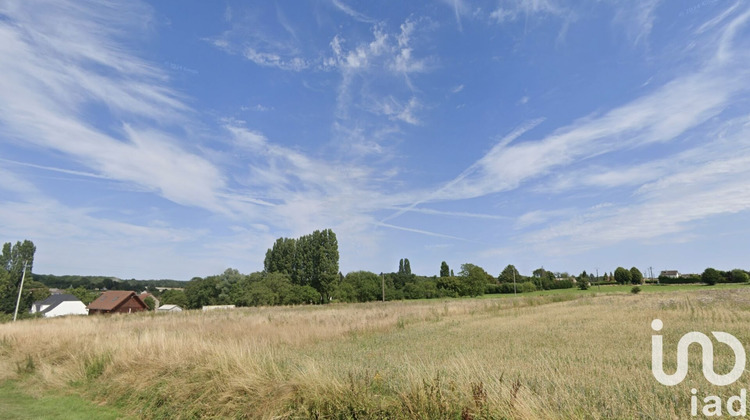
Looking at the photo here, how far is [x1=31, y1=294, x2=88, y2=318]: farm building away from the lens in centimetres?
7681

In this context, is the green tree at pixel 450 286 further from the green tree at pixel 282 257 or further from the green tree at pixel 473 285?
the green tree at pixel 282 257

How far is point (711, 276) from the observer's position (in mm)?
74500

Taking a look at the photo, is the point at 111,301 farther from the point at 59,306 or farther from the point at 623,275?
the point at 623,275

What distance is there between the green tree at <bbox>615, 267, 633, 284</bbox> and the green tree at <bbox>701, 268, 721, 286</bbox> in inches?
1202

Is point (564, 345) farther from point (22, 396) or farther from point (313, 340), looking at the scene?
point (22, 396)

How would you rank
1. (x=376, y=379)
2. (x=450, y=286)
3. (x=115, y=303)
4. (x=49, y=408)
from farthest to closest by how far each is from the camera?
(x=450, y=286) < (x=115, y=303) < (x=49, y=408) < (x=376, y=379)

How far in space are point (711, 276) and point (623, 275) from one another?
34.7 metres

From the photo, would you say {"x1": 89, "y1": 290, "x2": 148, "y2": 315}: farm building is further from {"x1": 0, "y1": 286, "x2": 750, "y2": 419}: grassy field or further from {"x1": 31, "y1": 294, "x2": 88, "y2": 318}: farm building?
{"x1": 0, "y1": 286, "x2": 750, "y2": 419}: grassy field

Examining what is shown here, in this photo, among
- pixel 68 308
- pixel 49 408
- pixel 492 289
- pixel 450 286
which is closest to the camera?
pixel 49 408

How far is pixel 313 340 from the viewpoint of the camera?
1494 cm

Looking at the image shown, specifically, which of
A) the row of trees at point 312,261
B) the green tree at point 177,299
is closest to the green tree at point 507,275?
the row of trees at point 312,261

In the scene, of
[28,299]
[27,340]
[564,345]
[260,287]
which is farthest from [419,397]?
[28,299]

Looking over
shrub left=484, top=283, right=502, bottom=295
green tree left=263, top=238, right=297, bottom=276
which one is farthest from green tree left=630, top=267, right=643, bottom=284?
green tree left=263, top=238, right=297, bottom=276

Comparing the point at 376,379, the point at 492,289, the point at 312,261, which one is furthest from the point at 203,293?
the point at 376,379
